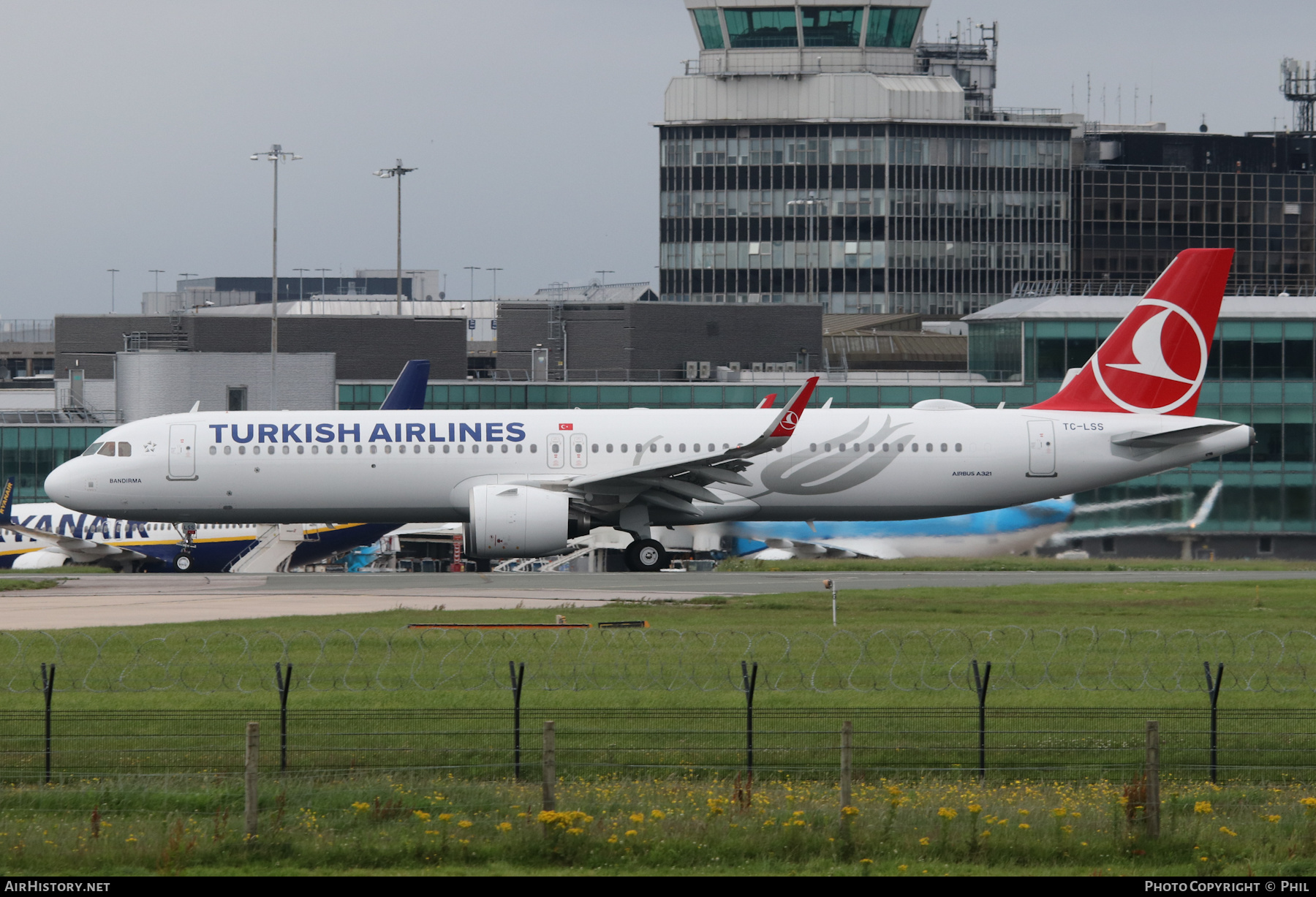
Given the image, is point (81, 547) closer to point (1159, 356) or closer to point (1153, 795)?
point (1159, 356)

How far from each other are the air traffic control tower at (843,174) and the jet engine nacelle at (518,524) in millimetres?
115245

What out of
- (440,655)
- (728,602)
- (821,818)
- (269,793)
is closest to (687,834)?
(821,818)

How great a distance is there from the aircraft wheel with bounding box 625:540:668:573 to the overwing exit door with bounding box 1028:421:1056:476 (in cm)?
997

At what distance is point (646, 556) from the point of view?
135 ft

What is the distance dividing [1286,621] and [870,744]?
12.9 meters

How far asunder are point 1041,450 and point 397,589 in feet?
57.1

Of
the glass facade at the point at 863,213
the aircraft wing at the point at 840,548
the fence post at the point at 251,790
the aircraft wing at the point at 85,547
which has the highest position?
the glass facade at the point at 863,213

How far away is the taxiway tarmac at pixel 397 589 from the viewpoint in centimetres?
3022

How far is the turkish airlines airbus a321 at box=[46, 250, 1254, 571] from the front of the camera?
40188 mm

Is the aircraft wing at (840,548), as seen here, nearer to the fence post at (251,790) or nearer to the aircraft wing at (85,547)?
the aircraft wing at (85,547)

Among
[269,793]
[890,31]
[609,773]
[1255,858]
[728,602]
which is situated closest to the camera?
[1255,858]

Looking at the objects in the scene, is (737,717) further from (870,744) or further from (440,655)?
(440,655)

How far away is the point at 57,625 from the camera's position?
27859 millimetres

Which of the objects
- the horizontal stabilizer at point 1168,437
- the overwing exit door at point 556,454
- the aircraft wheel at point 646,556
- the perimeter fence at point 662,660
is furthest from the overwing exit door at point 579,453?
the perimeter fence at point 662,660
